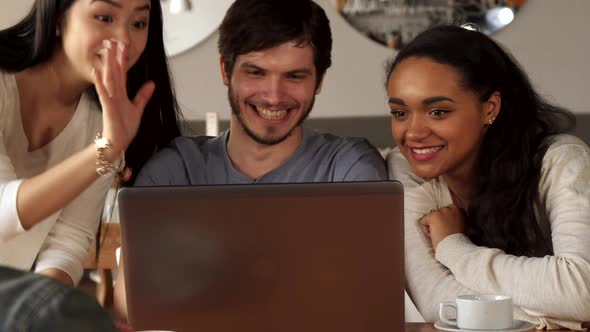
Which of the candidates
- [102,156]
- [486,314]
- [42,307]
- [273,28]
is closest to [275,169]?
[273,28]

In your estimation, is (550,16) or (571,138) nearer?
(571,138)

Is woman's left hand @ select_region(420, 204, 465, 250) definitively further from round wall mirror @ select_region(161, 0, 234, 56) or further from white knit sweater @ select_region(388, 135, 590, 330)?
round wall mirror @ select_region(161, 0, 234, 56)

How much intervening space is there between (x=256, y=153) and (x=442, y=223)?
1.41ft

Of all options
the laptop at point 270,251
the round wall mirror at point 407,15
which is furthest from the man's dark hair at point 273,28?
the round wall mirror at point 407,15

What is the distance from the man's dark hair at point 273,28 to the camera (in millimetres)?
1815

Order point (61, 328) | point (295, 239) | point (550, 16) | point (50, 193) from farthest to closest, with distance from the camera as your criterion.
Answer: point (550, 16), point (50, 193), point (295, 239), point (61, 328)

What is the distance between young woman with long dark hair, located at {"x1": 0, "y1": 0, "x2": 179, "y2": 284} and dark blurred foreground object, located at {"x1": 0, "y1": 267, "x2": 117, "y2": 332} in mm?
1154

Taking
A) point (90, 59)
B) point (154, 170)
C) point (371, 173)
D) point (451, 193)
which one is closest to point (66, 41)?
point (90, 59)

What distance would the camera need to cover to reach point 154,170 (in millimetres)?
1813

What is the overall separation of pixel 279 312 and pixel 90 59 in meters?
0.87

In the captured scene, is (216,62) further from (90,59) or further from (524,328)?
(524,328)

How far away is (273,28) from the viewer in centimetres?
182

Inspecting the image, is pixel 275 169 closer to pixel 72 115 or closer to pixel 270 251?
pixel 72 115

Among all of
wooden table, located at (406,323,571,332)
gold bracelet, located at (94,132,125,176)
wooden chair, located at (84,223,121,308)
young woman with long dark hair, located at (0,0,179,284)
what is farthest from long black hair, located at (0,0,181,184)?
wooden chair, located at (84,223,121,308)
